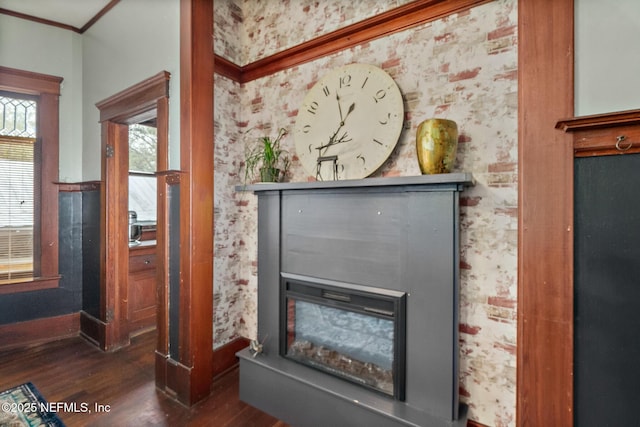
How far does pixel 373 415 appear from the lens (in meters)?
1.57

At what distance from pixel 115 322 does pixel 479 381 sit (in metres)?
3.14

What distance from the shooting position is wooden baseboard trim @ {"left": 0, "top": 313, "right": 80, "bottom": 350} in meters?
2.78

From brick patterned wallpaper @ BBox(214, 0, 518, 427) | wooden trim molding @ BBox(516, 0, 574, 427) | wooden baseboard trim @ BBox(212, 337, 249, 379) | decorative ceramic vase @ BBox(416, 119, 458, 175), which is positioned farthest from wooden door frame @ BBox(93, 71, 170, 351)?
wooden trim molding @ BBox(516, 0, 574, 427)

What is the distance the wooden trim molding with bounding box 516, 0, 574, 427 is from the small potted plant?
155 cm

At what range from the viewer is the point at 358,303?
1783 mm

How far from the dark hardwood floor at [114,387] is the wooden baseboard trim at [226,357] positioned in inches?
2.3

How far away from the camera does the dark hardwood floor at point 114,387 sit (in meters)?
1.88

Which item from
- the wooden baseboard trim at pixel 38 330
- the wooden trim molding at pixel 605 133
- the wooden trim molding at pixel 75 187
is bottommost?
the wooden baseboard trim at pixel 38 330

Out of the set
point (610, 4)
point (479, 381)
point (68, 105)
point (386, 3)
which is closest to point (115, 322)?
point (68, 105)

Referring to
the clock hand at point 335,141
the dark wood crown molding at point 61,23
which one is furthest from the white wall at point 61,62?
the clock hand at point 335,141

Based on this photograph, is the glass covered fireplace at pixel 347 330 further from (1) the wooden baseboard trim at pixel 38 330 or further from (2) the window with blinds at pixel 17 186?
(2) the window with blinds at pixel 17 186

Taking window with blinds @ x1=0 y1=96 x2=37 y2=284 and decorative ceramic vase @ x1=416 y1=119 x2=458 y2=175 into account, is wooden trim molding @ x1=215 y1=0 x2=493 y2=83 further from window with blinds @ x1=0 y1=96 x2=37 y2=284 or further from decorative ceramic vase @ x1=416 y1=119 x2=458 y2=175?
window with blinds @ x1=0 y1=96 x2=37 y2=284

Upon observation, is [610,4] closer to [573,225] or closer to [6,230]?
[573,225]

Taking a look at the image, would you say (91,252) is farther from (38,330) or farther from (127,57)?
(127,57)
